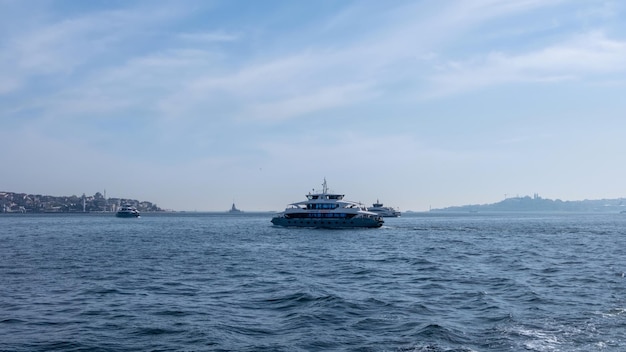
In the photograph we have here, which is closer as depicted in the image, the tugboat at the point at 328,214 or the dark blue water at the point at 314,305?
the dark blue water at the point at 314,305

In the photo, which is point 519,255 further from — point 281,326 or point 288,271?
point 281,326

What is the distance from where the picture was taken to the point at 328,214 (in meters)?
121

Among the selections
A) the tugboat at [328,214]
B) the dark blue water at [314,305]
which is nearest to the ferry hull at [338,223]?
the tugboat at [328,214]

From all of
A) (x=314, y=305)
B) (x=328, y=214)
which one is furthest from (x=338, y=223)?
(x=314, y=305)

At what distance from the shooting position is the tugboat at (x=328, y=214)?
12000 centimetres

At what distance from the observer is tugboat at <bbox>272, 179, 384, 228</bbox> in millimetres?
120000

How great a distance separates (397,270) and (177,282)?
628 inches

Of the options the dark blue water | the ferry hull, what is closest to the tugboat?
the ferry hull

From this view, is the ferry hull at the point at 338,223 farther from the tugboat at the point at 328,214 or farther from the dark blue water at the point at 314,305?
the dark blue water at the point at 314,305

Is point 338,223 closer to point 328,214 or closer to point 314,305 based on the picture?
point 328,214

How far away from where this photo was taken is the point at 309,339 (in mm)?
21484

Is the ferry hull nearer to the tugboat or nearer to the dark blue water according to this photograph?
the tugboat

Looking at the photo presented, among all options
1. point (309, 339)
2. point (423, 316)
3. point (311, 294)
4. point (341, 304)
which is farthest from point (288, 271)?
point (309, 339)

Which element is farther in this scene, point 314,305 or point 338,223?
point 338,223
